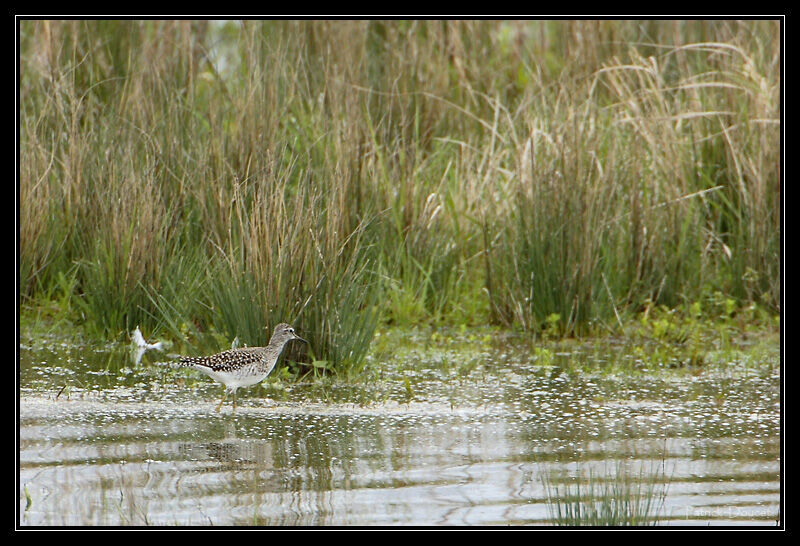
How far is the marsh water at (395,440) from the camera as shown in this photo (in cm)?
459

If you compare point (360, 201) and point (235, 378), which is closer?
point (235, 378)

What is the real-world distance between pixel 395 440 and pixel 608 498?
1.49 metres

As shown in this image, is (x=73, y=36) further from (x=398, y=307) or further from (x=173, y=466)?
(x=173, y=466)

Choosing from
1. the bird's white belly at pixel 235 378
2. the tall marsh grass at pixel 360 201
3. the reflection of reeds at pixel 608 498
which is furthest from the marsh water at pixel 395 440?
the tall marsh grass at pixel 360 201

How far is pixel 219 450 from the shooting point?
17.5 feet

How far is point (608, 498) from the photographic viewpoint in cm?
427

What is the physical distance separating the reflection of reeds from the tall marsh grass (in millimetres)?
2024

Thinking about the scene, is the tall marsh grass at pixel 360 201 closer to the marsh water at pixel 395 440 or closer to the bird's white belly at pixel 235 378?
the marsh water at pixel 395 440

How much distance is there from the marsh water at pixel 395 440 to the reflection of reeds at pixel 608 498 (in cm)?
3

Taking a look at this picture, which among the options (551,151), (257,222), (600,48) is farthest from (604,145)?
(257,222)

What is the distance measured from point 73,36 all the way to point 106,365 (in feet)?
11.9

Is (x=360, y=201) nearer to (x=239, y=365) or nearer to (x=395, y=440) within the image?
(x=239, y=365)

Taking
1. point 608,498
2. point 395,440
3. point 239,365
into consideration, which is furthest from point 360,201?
point 608,498

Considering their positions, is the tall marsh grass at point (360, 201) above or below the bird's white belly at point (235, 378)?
above
